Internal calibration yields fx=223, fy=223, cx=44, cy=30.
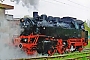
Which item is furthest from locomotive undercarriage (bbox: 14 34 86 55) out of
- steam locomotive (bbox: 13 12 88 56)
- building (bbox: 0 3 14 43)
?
building (bbox: 0 3 14 43)

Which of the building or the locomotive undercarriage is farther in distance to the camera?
the locomotive undercarriage

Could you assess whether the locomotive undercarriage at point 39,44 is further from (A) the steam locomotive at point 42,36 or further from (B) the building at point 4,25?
(B) the building at point 4,25

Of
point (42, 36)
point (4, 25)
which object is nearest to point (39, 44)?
point (42, 36)

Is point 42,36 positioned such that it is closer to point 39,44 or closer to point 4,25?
point 39,44

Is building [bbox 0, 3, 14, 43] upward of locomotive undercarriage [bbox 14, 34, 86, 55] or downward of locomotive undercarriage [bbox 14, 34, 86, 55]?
upward

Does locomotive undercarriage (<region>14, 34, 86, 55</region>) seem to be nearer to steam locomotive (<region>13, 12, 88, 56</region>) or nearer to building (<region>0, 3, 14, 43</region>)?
steam locomotive (<region>13, 12, 88, 56</region>)

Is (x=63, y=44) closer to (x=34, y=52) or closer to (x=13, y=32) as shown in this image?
(x=34, y=52)

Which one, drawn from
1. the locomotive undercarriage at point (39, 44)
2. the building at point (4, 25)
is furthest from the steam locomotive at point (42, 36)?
the building at point (4, 25)

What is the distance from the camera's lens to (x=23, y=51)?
12180mm

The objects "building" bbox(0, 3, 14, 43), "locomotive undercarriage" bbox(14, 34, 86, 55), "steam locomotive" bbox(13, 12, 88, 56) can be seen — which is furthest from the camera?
"steam locomotive" bbox(13, 12, 88, 56)

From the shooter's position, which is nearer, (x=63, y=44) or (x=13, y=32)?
(x=13, y=32)

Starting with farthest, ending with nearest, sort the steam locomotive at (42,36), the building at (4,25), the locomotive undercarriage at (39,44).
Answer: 1. the steam locomotive at (42,36)
2. the locomotive undercarriage at (39,44)
3. the building at (4,25)

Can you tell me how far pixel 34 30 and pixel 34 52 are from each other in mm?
1214

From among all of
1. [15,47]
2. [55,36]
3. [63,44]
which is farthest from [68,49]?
[15,47]
